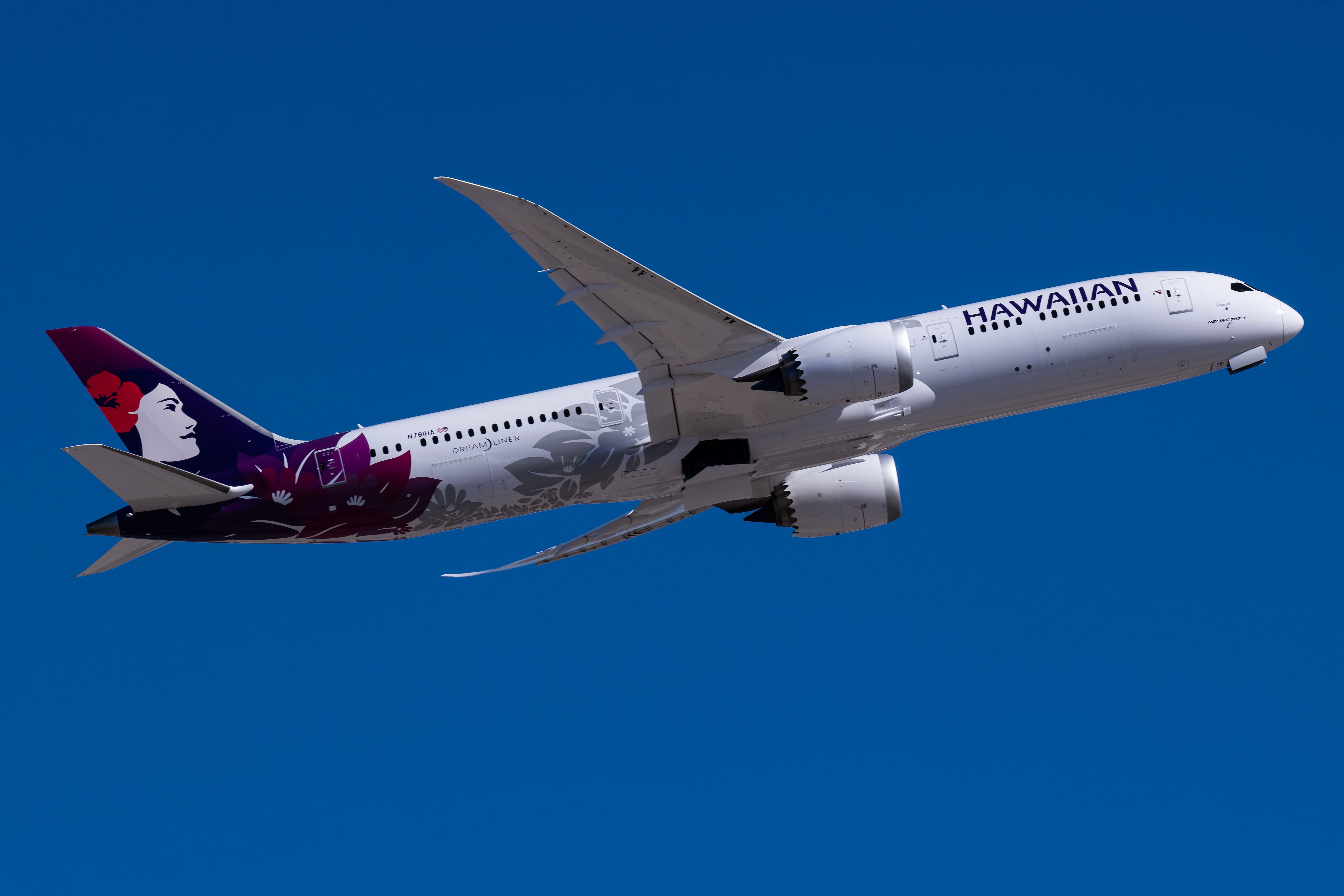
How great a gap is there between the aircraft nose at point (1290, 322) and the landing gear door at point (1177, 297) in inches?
108

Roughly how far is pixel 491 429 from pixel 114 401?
10128mm

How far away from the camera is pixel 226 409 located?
3488cm

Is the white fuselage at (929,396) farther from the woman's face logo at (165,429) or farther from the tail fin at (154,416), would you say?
the woman's face logo at (165,429)

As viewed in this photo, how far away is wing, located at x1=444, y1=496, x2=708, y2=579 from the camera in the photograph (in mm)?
38719

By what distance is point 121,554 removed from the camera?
34188 millimetres

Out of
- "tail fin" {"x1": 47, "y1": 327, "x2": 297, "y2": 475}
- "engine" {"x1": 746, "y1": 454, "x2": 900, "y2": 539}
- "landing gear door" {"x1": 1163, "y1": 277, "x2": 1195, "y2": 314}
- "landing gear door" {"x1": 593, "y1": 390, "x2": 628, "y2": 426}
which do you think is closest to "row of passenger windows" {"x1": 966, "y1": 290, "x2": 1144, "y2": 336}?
"landing gear door" {"x1": 1163, "y1": 277, "x2": 1195, "y2": 314}

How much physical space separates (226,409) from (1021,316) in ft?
69.3

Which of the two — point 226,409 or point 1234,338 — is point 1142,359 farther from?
point 226,409

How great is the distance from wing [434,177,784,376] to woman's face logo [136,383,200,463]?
1155 centimetres

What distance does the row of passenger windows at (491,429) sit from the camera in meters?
33.8

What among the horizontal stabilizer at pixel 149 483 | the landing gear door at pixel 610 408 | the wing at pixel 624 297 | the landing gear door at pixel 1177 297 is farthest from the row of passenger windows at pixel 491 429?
the landing gear door at pixel 1177 297

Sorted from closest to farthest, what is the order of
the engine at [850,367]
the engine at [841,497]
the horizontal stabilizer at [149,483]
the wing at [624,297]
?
the wing at [624,297], the horizontal stabilizer at [149,483], the engine at [850,367], the engine at [841,497]

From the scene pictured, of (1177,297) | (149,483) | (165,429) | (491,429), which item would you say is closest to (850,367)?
(491,429)

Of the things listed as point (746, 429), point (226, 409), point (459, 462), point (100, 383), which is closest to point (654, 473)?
point (746, 429)
